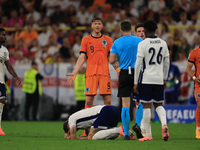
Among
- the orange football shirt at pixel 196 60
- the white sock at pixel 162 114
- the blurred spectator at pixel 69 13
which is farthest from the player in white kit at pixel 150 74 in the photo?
the blurred spectator at pixel 69 13

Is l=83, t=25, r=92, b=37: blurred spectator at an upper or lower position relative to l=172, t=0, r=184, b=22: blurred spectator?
lower

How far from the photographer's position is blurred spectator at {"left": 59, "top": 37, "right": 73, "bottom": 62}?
15453 mm

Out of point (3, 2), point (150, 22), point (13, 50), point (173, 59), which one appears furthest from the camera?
point (3, 2)

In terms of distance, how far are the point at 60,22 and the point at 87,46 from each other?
409 inches

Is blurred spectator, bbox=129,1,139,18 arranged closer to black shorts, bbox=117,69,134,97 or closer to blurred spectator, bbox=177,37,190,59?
blurred spectator, bbox=177,37,190,59

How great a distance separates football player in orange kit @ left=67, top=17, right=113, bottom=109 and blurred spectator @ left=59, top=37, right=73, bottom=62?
7692mm

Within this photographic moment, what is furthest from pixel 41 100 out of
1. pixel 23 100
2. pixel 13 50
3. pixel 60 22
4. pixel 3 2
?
pixel 3 2

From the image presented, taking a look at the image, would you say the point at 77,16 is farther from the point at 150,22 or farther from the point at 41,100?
the point at 150,22

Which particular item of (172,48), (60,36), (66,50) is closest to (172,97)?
(172,48)

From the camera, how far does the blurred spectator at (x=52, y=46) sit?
1595 cm

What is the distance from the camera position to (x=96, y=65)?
24.9 ft

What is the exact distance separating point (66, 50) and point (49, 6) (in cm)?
398

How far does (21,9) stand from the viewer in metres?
18.3

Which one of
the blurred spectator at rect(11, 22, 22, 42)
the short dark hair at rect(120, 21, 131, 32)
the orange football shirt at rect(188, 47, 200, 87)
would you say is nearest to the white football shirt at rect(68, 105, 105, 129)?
the short dark hair at rect(120, 21, 131, 32)
